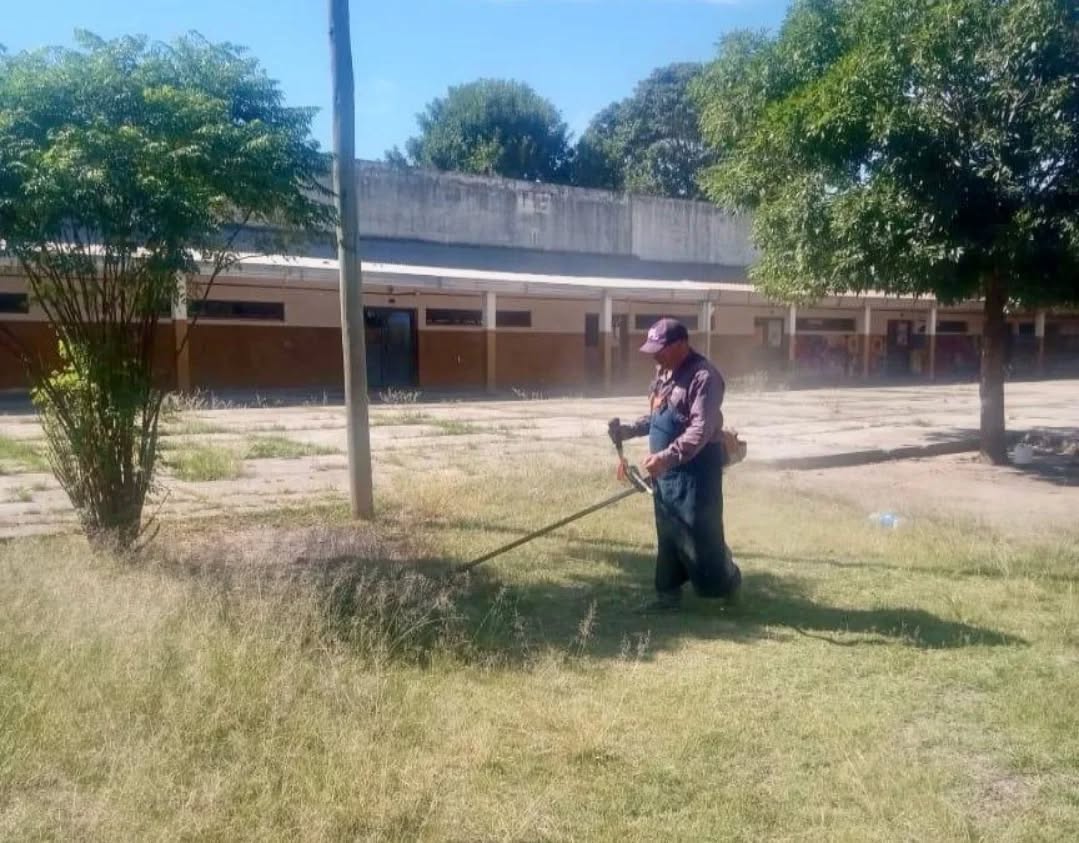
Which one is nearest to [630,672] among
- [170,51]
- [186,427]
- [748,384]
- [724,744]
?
[724,744]

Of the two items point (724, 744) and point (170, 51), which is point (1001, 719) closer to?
point (724, 744)

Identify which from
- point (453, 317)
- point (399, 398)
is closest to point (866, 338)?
point (453, 317)

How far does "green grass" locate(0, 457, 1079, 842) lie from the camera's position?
10.7 feet

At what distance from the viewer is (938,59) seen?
1013 centimetres

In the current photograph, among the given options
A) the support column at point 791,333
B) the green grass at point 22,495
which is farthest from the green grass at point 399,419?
the support column at point 791,333

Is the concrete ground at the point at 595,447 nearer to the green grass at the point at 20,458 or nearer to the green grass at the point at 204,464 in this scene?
the green grass at the point at 20,458

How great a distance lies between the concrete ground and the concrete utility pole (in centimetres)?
114

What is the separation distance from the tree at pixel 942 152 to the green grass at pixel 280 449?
249 inches

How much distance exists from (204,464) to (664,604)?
22.4 ft

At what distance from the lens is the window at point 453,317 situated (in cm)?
2708

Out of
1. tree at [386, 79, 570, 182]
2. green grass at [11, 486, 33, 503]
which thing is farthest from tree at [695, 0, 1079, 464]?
tree at [386, 79, 570, 182]

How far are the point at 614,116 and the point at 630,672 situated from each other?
45.6m

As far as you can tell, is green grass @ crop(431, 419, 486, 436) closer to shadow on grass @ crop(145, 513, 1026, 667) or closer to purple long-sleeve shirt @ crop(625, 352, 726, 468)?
shadow on grass @ crop(145, 513, 1026, 667)

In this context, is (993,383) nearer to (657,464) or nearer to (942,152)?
(942,152)
